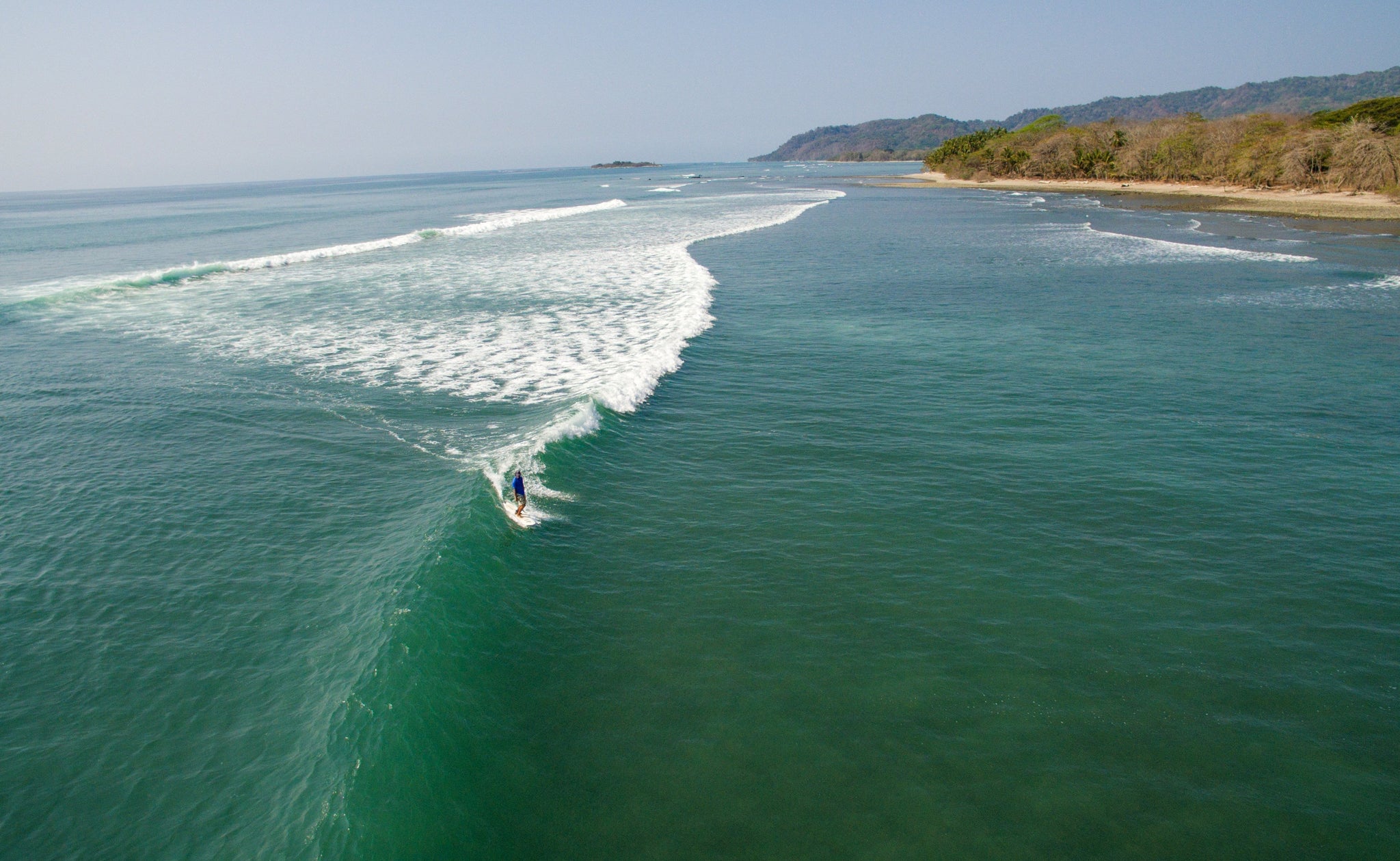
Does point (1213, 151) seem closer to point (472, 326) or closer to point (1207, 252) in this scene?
point (1207, 252)

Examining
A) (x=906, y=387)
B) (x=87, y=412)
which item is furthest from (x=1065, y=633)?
(x=87, y=412)

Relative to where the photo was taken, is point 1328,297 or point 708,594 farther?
point 1328,297

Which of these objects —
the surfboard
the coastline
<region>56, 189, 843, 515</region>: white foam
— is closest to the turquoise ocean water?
the surfboard

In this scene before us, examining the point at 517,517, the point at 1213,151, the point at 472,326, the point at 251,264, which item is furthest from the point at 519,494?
the point at 1213,151

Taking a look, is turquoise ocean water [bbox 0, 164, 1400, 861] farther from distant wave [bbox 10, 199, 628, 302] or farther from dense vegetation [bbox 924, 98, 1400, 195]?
dense vegetation [bbox 924, 98, 1400, 195]

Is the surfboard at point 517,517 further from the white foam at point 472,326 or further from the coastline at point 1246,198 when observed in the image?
the coastline at point 1246,198

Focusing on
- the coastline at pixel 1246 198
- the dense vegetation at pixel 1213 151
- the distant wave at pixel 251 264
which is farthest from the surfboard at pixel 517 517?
the dense vegetation at pixel 1213 151
